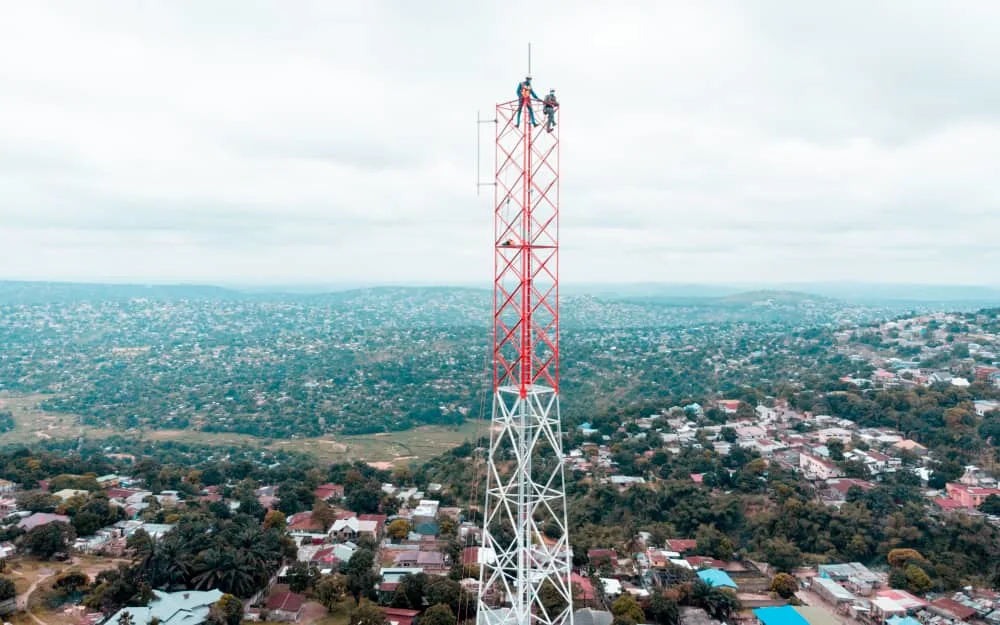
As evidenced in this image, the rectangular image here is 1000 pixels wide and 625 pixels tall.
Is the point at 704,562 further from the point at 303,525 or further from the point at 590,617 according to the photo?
the point at 303,525

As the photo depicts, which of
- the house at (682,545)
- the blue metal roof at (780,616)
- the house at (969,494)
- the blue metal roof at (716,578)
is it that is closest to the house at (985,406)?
the house at (969,494)

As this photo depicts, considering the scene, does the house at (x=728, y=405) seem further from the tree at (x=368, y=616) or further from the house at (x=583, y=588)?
the tree at (x=368, y=616)

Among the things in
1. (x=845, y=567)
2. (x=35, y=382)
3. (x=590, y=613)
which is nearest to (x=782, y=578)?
(x=845, y=567)

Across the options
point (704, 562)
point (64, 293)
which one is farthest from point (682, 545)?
point (64, 293)

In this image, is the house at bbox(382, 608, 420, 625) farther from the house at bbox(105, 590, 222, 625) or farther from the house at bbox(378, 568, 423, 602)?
the house at bbox(105, 590, 222, 625)

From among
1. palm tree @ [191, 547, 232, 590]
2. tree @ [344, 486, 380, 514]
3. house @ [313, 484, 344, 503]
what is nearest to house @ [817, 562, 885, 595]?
tree @ [344, 486, 380, 514]

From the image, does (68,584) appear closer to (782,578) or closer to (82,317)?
(782,578)
